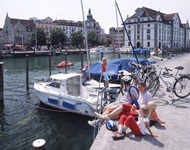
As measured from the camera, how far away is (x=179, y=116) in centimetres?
758

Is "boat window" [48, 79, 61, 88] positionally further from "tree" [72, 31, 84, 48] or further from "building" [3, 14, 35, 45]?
"tree" [72, 31, 84, 48]

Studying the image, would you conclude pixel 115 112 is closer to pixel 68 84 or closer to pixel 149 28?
pixel 68 84

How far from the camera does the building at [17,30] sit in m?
105

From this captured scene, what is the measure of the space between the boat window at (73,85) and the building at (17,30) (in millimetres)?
94683

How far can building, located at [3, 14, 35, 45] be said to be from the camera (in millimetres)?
104688

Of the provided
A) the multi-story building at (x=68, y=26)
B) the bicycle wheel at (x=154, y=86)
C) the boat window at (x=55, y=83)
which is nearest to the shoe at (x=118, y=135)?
the bicycle wheel at (x=154, y=86)

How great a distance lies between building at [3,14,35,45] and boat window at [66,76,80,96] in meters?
94.7

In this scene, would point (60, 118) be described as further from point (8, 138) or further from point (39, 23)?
point (39, 23)

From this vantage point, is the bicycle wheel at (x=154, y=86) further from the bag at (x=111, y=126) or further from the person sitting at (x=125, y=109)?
the bag at (x=111, y=126)

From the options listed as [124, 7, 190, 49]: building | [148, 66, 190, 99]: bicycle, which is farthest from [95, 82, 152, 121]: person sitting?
[124, 7, 190, 49]: building

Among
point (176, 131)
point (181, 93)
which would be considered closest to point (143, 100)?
point (176, 131)

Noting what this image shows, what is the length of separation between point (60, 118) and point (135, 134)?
7.68m

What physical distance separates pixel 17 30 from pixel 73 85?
100m

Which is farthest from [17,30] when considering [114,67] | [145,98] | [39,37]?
[145,98]
